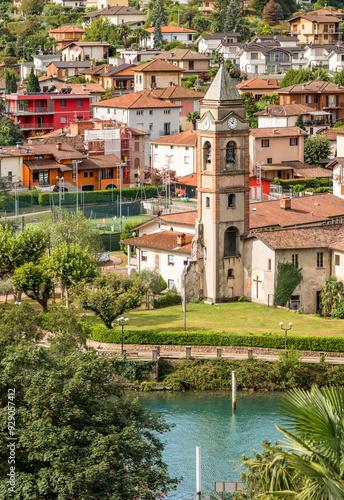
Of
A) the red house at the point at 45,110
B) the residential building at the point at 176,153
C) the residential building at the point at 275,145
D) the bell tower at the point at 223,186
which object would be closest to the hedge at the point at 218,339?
the bell tower at the point at 223,186

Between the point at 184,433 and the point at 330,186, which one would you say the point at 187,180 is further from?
the point at 184,433

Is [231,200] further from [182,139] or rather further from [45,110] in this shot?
[45,110]

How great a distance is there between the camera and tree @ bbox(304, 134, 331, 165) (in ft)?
398

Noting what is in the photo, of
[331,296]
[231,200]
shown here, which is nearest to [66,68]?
→ [231,200]

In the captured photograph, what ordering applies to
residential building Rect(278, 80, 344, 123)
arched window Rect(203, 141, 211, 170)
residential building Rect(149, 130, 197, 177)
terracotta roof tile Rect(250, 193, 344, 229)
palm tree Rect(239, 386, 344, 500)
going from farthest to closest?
residential building Rect(278, 80, 344, 123) < residential building Rect(149, 130, 197, 177) < terracotta roof tile Rect(250, 193, 344, 229) < arched window Rect(203, 141, 211, 170) < palm tree Rect(239, 386, 344, 500)

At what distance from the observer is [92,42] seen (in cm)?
18788

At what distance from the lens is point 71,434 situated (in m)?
33.3

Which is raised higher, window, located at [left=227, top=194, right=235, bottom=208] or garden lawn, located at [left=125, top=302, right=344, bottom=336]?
window, located at [left=227, top=194, right=235, bottom=208]

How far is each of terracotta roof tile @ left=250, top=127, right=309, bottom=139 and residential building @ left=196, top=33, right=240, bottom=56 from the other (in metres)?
67.1

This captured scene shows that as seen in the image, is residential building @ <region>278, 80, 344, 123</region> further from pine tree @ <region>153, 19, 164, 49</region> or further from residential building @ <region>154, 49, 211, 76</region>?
pine tree @ <region>153, 19, 164, 49</region>

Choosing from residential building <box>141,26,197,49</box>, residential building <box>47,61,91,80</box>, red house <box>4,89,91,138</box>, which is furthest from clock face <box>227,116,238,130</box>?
residential building <box>141,26,197,49</box>

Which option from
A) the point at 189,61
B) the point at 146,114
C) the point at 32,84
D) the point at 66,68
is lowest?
the point at 146,114

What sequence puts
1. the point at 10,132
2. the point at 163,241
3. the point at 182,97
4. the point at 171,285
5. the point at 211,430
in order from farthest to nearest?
the point at 182,97, the point at 10,132, the point at 163,241, the point at 171,285, the point at 211,430

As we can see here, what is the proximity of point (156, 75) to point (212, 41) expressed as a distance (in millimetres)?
33931
